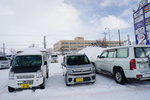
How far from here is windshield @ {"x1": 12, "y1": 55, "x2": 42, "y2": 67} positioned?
17.3 ft

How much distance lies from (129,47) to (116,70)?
145 centimetres

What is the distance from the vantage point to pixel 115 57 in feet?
18.6

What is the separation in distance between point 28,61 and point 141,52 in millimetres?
5666

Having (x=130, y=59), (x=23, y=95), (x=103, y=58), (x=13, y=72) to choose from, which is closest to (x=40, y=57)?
(x=13, y=72)

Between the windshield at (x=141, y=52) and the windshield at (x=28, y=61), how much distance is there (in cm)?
476

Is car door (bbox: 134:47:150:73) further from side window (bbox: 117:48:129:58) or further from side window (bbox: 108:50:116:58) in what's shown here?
side window (bbox: 108:50:116:58)

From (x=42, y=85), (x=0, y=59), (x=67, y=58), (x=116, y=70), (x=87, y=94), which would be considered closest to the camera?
(x=87, y=94)

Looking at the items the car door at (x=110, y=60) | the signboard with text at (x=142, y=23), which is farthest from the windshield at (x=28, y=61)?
the signboard with text at (x=142, y=23)

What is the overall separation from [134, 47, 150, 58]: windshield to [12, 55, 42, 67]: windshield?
4758 mm

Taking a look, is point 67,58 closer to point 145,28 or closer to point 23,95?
point 23,95

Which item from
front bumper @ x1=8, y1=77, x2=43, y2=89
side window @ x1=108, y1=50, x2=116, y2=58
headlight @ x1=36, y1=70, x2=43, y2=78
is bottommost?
front bumper @ x1=8, y1=77, x2=43, y2=89

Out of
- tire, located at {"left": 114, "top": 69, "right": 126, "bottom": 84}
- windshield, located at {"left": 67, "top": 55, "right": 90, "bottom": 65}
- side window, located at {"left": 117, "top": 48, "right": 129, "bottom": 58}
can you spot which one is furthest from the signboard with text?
windshield, located at {"left": 67, "top": 55, "right": 90, "bottom": 65}

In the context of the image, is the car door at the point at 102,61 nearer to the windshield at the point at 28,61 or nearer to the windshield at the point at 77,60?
the windshield at the point at 77,60

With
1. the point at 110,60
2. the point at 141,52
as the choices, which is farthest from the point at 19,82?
the point at 141,52
